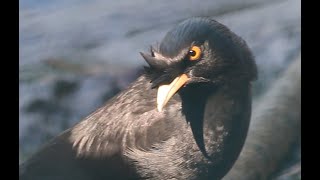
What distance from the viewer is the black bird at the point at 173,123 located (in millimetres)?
3355

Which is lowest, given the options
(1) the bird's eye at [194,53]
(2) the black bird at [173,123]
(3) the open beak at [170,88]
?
(2) the black bird at [173,123]

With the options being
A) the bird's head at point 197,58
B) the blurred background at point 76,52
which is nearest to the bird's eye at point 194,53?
the bird's head at point 197,58

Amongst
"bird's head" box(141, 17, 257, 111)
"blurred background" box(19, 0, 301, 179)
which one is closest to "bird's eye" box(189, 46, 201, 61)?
"bird's head" box(141, 17, 257, 111)

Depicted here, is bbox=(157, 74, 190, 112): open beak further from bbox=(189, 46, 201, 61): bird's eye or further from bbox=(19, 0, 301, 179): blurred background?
bbox=(19, 0, 301, 179): blurred background

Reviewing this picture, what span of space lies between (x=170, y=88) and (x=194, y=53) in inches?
6.8

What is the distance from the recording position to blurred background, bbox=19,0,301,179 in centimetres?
345

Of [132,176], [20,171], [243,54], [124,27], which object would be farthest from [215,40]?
[20,171]

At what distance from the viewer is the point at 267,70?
11.7 feet

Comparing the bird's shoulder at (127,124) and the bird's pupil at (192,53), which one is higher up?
the bird's pupil at (192,53)

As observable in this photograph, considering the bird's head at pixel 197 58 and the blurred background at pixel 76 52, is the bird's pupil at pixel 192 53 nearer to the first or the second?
the bird's head at pixel 197 58

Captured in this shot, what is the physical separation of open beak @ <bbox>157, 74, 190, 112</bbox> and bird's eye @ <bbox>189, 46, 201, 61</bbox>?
80mm

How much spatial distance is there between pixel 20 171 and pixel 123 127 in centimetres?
46

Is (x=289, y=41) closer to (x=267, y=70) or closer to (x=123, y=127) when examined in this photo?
(x=267, y=70)

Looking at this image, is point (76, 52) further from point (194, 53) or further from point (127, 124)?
point (194, 53)
